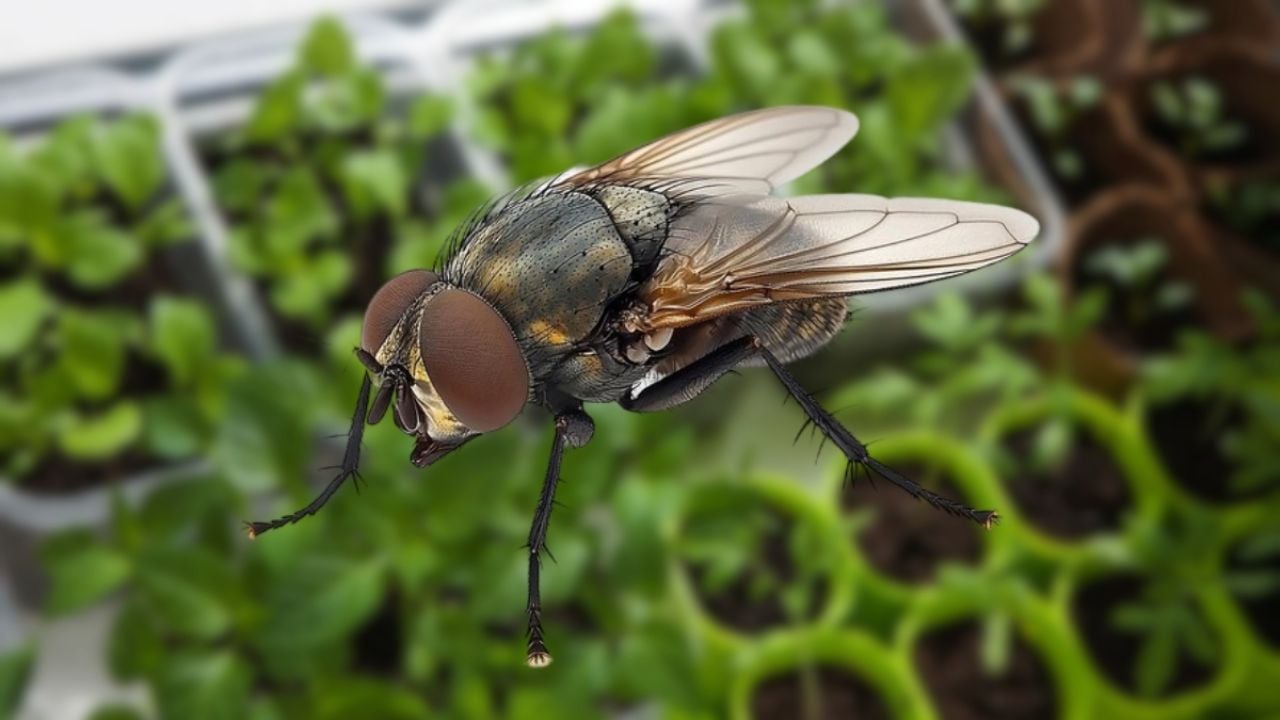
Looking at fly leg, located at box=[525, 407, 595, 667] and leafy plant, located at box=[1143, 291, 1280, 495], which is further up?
fly leg, located at box=[525, 407, 595, 667]

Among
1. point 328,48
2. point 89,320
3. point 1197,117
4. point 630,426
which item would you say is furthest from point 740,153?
point 1197,117

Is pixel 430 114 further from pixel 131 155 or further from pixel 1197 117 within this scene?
pixel 1197 117

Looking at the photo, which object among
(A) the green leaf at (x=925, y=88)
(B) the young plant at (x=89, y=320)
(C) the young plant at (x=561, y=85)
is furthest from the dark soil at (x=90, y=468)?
(A) the green leaf at (x=925, y=88)

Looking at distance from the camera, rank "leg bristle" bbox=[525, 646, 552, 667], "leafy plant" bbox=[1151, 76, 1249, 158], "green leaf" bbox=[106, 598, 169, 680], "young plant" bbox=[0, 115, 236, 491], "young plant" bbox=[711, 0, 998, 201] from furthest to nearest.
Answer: "leafy plant" bbox=[1151, 76, 1249, 158] < "young plant" bbox=[0, 115, 236, 491] < "green leaf" bbox=[106, 598, 169, 680] < "young plant" bbox=[711, 0, 998, 201] < "leg bristle" bbox=[525, 646, 552, 667]

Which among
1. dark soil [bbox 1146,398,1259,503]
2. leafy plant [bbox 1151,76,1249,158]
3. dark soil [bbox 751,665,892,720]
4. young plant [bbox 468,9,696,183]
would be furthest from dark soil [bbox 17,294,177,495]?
leafy plant [bbox 1151,76,1249,158]

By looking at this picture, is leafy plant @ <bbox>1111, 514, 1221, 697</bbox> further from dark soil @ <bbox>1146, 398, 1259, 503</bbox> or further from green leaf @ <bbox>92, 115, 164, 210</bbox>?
green leaf @ <bbox>92, 115, 164, 210</bbox>

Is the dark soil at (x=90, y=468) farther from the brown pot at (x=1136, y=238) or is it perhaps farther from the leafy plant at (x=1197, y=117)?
the leafy plant at (x=1197, y=117)
